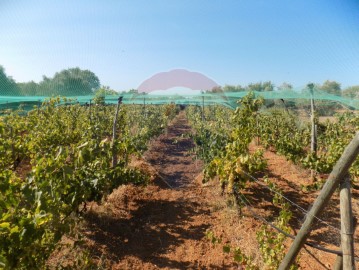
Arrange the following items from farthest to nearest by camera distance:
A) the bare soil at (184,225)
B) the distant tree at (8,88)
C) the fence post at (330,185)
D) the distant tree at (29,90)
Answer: the distant tree at (29,90) < the distant tree at (8,88) < the bare soil at (184,225) < the fence post at (330,185)

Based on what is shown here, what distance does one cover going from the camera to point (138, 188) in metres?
5.34

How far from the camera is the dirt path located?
3182 mm

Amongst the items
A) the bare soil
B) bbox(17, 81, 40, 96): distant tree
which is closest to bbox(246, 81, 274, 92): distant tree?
the bare soil

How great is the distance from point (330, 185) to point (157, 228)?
320 centimetres

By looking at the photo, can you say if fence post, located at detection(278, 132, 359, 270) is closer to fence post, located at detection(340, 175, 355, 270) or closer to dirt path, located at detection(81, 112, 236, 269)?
fence post, located at detection(340, 175, 355, 270)

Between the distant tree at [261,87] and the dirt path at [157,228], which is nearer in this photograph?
the dirt path at [157,228]

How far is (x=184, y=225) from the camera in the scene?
13.2ft

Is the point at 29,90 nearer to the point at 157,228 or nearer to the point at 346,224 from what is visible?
the point at 157,228

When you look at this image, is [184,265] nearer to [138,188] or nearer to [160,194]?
[160,194]

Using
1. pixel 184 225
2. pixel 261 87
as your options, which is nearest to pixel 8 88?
pixel 184 225

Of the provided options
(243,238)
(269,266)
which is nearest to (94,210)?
(243,238)

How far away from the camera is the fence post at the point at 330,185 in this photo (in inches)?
45.6

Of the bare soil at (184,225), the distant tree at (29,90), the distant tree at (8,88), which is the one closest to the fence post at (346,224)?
the bare soil at (184,225)

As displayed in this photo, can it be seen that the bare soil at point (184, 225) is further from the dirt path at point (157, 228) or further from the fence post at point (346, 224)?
the fence post at point (346, 224)
